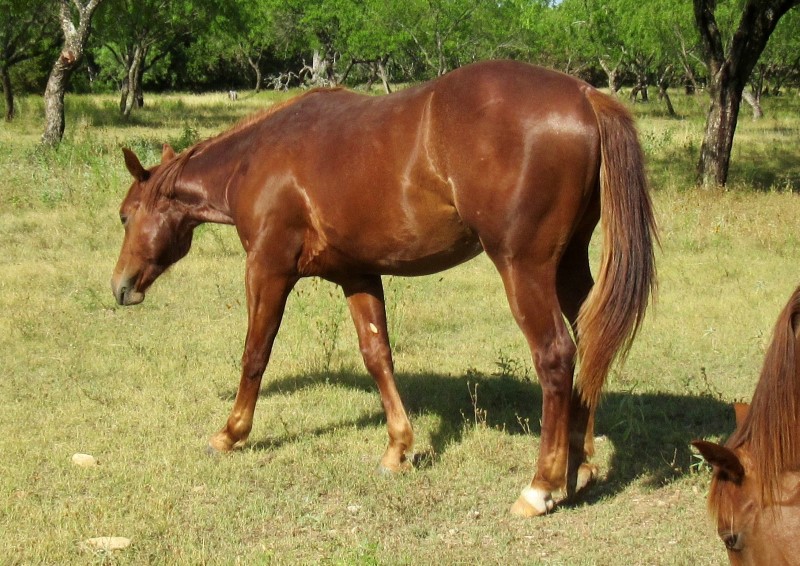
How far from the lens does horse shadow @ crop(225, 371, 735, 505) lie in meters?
5.17

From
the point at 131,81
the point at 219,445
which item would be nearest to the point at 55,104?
the point at 131,81

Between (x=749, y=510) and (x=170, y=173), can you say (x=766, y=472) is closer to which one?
(x=749, y=510)

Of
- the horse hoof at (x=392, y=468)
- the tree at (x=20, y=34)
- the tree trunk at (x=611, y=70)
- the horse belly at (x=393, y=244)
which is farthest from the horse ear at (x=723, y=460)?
the tree trunk at (x=611, y=70)

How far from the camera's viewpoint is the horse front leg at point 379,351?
5.28 metres

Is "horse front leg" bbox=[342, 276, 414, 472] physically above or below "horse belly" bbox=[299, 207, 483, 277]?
below

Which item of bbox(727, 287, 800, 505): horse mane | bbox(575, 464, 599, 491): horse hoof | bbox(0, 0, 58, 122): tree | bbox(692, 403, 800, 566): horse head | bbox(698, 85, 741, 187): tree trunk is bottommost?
bbox(0, 0, 58, 122): tree

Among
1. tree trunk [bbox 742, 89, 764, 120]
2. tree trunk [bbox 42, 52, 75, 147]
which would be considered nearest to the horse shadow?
tree trunk [bbox 42, 52, 75, 147]

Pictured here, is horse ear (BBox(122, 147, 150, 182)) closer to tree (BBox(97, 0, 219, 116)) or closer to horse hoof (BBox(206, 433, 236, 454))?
horse hoof (BBox(206, 433, 236, 454))

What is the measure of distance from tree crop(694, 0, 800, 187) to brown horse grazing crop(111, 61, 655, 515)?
9935 mm

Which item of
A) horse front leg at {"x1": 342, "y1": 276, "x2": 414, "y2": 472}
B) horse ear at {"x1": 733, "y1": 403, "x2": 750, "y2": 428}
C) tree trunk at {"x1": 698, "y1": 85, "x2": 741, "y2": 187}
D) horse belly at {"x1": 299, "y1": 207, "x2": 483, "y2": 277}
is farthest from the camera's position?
tree trunk at {"x1": 698, "y1": 85, "x2": 741, "y2": 187}

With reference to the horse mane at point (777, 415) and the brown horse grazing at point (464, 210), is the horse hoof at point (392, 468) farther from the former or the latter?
the horse mane at point (777, 415)

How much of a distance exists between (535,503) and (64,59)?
15.8 meters

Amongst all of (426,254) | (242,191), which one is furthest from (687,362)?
(242,191)

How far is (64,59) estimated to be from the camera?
691 inches
